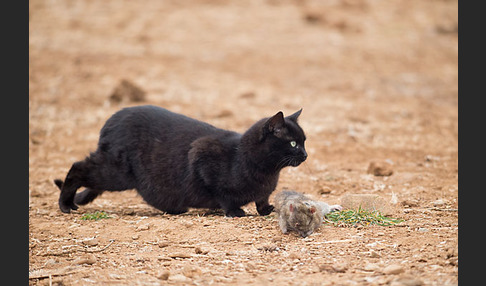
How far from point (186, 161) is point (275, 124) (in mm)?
1125

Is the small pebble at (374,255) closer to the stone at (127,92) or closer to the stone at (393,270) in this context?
the stone at (393,270)

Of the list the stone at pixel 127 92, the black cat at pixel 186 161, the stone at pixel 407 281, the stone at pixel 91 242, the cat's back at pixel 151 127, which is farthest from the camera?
the stone at pixel 127 92

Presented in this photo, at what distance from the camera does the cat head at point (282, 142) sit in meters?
5.72

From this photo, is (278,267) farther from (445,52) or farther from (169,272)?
(445,52)

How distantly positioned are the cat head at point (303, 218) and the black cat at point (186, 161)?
83 centimetres

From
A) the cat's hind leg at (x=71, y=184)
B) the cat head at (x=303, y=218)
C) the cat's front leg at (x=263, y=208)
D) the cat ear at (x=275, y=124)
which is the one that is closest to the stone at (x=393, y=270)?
the cat head at (x=303, y=218)

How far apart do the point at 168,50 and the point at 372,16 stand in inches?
290

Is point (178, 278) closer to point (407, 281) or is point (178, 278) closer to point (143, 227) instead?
point (143, 227)

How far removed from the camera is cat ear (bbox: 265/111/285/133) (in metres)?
5.63

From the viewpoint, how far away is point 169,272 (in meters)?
4.27

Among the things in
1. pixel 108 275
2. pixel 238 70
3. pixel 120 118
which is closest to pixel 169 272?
pixel 108 275

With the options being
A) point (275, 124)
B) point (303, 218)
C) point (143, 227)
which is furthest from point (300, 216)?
point (143, 227)

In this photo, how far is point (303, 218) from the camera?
5.00 metres

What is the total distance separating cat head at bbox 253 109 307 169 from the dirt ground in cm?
69
